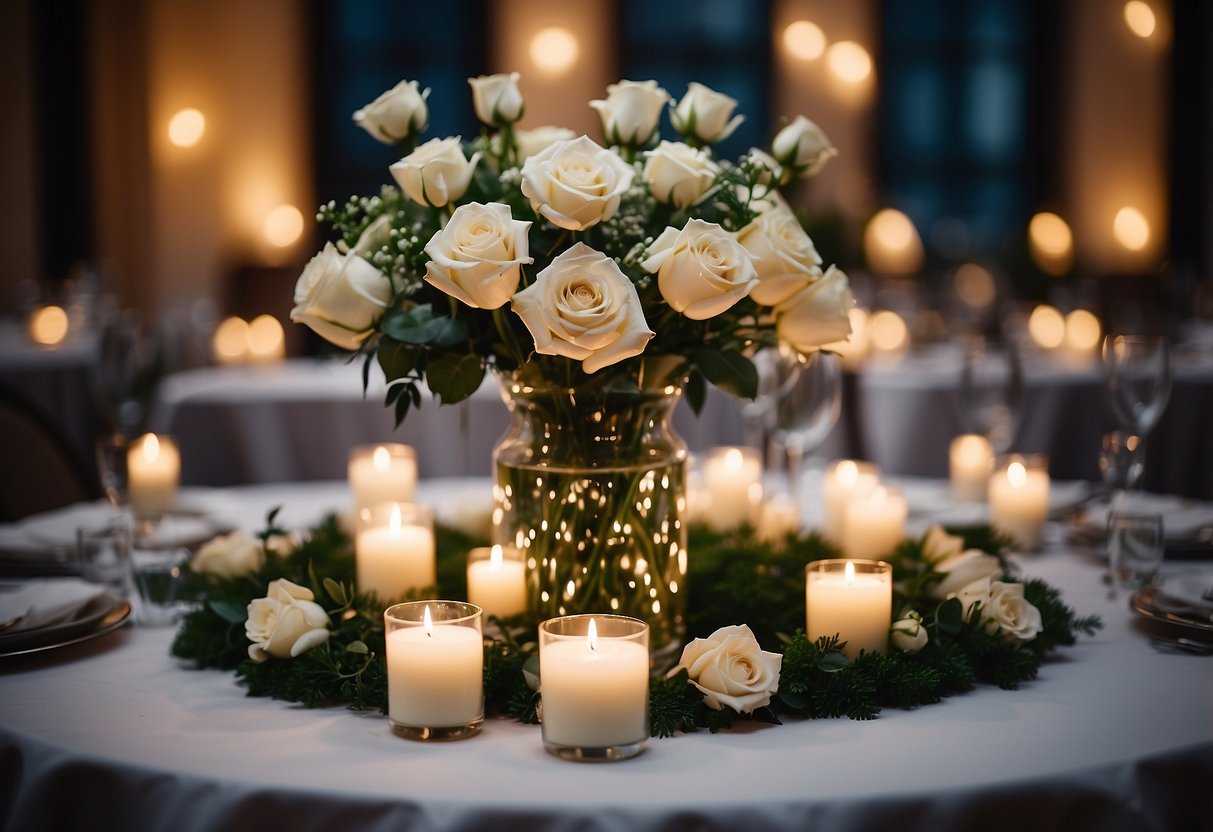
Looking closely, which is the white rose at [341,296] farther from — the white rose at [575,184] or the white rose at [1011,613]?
the white rose at [1011,613]

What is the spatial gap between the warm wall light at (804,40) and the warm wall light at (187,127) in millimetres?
3818

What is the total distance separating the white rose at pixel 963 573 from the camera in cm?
152

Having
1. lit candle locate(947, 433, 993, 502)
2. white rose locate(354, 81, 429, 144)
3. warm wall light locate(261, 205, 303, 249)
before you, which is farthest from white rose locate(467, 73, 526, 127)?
warm wall light locate(261, 205, 303, 249)

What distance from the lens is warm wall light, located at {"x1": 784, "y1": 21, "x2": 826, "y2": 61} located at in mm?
8539

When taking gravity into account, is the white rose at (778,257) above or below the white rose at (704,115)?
below

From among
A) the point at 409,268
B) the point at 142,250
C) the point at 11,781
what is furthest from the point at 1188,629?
the point at 142,250

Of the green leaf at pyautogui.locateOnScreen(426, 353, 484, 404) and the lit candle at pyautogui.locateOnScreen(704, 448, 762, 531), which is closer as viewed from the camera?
the green leaf at pyautogui.locateOnScreen(426, 353, 484, 404)

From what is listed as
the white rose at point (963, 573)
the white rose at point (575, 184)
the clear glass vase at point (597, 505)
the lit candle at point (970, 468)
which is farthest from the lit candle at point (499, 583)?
the lit candle at point (970, 468)

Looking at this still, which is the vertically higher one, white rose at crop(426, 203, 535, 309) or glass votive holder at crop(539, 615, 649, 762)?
white rose at crop(426, 203, 535, 309)

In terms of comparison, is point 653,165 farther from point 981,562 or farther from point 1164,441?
point 1164,441

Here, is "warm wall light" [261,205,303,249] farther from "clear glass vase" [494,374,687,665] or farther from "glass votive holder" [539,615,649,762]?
"glass votive holder" [539,615,649,762]

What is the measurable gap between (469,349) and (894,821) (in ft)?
2.16

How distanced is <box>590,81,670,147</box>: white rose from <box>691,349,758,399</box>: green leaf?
0.28 meters

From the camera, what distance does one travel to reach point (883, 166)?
8.76m
